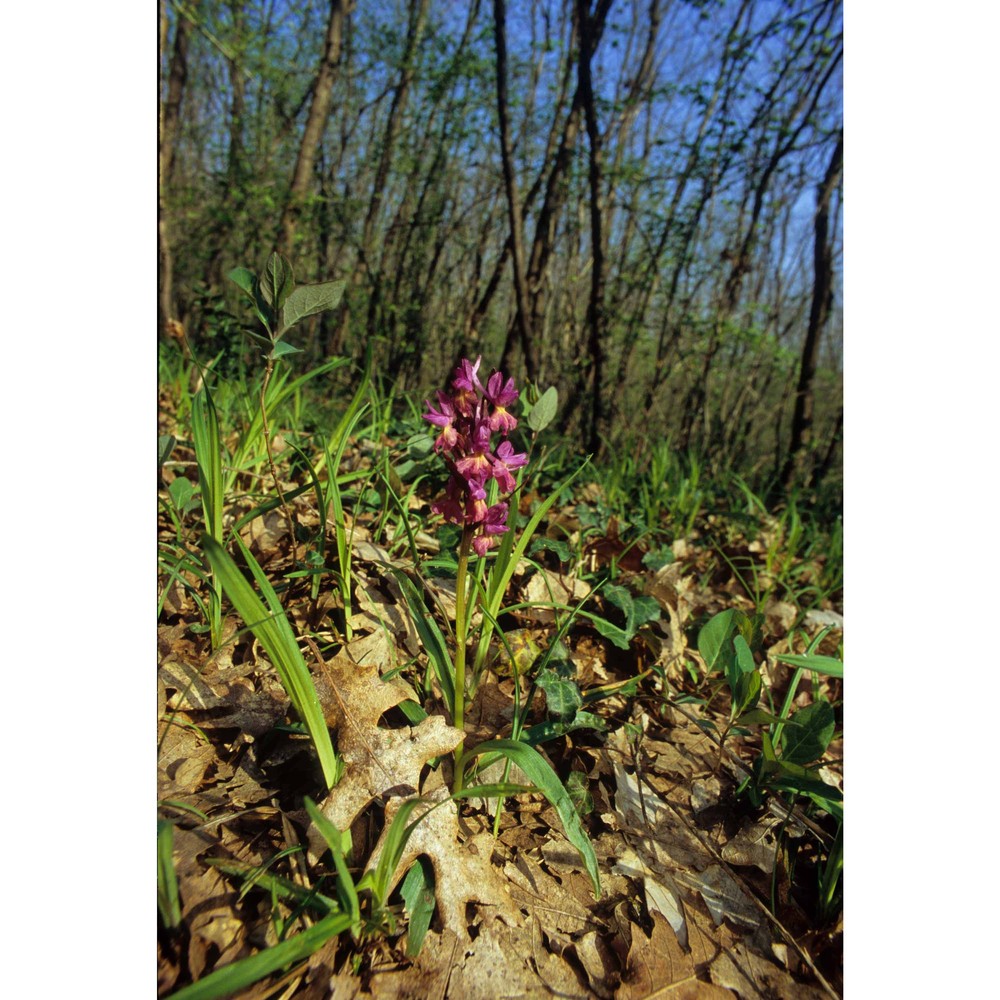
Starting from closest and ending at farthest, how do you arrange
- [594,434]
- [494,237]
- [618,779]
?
[618,779] < [594,434] < [494,237]

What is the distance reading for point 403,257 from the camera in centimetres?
672

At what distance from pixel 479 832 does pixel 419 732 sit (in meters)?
0.19

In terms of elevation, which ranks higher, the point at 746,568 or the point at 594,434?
the point at 594,434

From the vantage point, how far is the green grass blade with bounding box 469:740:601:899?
857 mm

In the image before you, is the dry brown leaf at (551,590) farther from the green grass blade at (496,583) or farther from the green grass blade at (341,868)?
the green grass blade at (341,868)

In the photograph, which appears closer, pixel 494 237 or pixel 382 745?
pixel 382 745

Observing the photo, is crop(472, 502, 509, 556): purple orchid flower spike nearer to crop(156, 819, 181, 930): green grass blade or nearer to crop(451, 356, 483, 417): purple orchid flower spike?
crop(451, 356, 483, 417): purple orchid flower spike

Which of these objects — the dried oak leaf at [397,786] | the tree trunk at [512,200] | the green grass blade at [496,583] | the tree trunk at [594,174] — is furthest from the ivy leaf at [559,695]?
the tree trunk at [594,174]

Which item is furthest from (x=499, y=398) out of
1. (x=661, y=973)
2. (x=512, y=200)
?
(x=512, y=200)

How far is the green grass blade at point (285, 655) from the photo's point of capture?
74 cm

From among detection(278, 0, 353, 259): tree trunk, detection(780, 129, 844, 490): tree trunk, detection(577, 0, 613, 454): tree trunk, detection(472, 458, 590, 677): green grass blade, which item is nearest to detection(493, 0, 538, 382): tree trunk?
detection(577, 0, 613, 454): tree trunk
